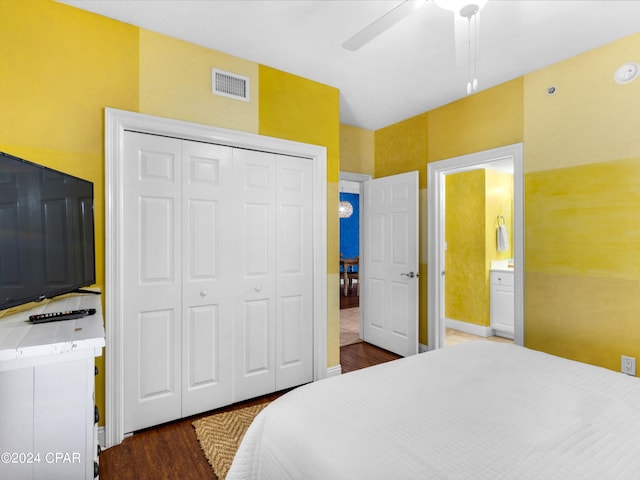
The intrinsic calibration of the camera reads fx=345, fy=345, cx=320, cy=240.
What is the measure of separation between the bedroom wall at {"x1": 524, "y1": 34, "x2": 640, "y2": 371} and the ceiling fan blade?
1833 millimetres

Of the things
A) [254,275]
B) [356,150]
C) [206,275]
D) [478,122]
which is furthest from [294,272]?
[478,122]

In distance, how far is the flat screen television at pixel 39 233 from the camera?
1.20 m

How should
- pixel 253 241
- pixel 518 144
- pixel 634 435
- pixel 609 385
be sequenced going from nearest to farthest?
pixel 634 435 → pixel 609 385 → pixel 253 241 → pixel 518 144

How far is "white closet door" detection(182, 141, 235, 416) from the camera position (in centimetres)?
246

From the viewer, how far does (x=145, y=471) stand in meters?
1.91

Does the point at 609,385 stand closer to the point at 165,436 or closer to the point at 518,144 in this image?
the point at 518,144

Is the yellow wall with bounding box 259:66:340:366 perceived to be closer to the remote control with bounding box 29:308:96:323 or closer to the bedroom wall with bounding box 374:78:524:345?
the bedroom wall with bounding box 374:78:524:345

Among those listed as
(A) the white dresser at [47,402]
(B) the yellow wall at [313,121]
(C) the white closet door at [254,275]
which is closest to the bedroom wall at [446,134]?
(B) the yellow wall at [313,121]

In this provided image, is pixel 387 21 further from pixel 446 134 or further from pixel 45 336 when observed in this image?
pixel 446 134

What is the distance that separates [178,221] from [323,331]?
1.54 metres

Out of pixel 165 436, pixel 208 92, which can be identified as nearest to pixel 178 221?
pixel 208 92

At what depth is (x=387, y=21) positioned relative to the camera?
155cm

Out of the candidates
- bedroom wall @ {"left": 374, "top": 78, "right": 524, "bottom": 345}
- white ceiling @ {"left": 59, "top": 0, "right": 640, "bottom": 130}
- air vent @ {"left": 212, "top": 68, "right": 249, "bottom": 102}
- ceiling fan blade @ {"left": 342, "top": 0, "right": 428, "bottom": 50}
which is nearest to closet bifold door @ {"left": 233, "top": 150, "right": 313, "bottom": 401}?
air vent @ {"left": 212, "top": 68, "right": 249, "bottom": 102}

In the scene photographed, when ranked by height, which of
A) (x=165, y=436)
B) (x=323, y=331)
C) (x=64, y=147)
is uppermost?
(x=64, y=147)
